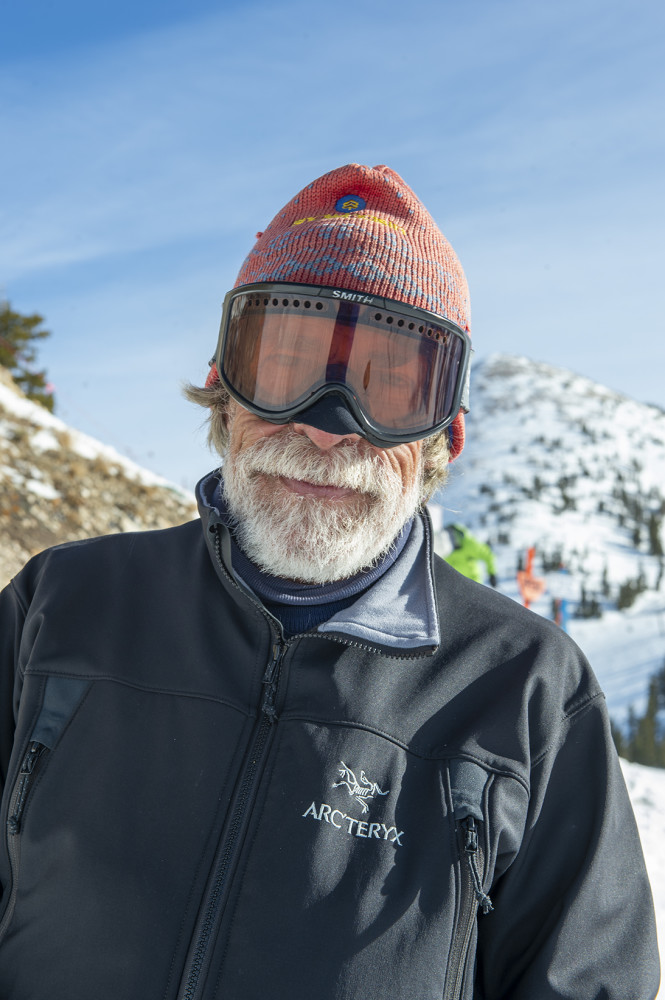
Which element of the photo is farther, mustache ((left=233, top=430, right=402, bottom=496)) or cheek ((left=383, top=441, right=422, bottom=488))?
cheek ((left=383, top=441, right=422, bottom=488))

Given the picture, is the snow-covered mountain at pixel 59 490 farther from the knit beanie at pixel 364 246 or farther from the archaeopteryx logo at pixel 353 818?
the archaeopteryx logo at pixel 353 818

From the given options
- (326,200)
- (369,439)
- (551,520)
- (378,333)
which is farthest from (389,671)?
(551,520)

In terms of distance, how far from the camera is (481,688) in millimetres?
1582

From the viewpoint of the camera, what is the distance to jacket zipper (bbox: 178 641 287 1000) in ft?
4.36

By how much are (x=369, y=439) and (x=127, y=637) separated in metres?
0.70

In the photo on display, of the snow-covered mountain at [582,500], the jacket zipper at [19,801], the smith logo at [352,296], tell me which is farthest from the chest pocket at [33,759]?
the snow-covered mountain at [582,500]

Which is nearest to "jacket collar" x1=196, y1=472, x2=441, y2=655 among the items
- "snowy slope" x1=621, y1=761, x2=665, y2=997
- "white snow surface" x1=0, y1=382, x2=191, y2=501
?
"snowy slope" x1=621, y1=761, x2=665, y2=997

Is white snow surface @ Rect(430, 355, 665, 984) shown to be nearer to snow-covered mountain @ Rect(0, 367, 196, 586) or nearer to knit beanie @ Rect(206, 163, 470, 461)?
snow-covered mountain @ Rect(0, 367, 196, 586)

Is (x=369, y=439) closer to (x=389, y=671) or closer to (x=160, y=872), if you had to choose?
(x=389, y=671)

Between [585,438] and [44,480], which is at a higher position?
[585,438]

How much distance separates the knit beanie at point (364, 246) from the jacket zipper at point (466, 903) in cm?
117

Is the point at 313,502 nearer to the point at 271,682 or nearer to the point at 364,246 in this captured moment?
the point at 271,682

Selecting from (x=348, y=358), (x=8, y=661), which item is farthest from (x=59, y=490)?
(x=348, y=358)

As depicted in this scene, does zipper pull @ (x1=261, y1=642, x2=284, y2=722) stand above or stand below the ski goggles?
below
